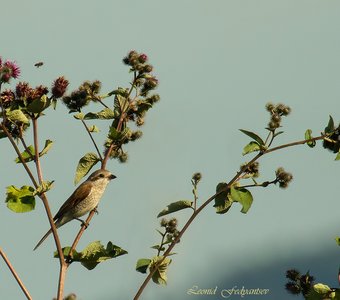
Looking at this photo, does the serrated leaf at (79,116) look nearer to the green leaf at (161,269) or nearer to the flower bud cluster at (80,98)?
the flower bud cluster at (80,98)

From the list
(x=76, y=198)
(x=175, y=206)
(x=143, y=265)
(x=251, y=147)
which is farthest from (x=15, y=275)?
(x=76, y=198)

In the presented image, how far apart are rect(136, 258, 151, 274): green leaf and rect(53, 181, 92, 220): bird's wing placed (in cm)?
517

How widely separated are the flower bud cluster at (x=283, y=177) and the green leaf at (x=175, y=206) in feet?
3.53

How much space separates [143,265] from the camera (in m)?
9.12

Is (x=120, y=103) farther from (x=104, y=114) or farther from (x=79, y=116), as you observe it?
(x=79, y=116)

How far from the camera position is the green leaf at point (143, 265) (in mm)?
9117

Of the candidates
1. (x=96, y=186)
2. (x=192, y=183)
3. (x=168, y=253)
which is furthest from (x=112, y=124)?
(x=96, y=186)

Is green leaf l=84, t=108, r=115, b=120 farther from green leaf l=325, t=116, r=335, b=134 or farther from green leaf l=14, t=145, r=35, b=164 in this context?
green leaf l=325, t=116, r=335, b=134

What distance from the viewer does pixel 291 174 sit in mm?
9273

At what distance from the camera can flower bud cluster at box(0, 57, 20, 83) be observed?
374 inches

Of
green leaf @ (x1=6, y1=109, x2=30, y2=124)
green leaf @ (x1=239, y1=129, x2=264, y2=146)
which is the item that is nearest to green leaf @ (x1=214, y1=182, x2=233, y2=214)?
green leaf @ (x1=239, y1=129, x2=264, y2=146)

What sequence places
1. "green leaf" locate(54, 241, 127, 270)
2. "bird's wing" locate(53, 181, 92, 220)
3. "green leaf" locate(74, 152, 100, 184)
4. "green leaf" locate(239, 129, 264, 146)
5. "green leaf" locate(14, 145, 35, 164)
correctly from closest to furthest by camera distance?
1. "green leaf" locate(54, 241, 127, 270)
2. "green leaf" locate(239, 129, 264, 146)
3. "green leaf" locate(14, 145, 35, 164)
4. "green leaf" locate(74, 152, 100, 184)
5. "bird's wing" locate(53, 181, 92, 220)

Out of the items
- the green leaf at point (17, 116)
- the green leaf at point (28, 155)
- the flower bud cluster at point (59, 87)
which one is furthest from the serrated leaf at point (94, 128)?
the green leaf at point (17, 116)

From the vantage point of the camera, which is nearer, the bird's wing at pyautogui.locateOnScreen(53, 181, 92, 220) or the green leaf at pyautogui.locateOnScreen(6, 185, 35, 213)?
the green leaf at pyautogui.locateOnScreen(6, 185, 35, 213)
